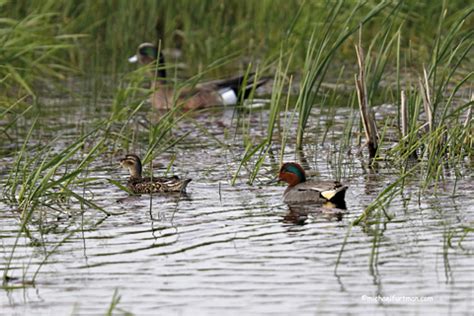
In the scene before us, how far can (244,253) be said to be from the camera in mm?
7074

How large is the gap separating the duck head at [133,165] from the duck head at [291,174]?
1204 millimetres

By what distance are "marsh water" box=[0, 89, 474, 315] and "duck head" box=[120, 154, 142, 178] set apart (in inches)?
10.4

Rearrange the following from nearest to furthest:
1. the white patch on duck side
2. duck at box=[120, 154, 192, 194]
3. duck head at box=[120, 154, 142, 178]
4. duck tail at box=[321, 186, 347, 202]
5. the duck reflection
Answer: the duck reflection
duck tail at box=[321, 186, 347, 202]
duck at box=[120, 154, 192, 194]
duck head at box=[120, 154, 142, 178]
the white patch on duck side

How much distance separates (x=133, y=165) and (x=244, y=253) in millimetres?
3165

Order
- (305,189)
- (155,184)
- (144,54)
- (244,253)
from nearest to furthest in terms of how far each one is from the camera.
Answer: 1. (244,253)
2. (305,189)
3. (155,184)
4. (144,54)

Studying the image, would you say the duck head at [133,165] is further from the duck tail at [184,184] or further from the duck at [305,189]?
the duck at [305,189]

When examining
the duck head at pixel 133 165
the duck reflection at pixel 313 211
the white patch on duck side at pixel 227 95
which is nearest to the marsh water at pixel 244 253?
the duck reflection at pixel 313 211

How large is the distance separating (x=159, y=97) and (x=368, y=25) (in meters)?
3.15

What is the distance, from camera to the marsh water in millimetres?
6043

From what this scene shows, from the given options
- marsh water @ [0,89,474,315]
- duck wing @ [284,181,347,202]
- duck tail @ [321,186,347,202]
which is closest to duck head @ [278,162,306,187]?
marsh water @ [0,89,474,315]

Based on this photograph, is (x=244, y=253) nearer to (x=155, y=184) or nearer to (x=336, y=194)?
(x=336, y=194)

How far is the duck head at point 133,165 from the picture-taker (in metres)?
10.0

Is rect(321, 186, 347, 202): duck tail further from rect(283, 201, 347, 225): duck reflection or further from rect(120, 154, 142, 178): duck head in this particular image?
rect(120, 154, 142, 178): duck head

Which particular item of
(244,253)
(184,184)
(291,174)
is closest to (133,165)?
(184,184)
